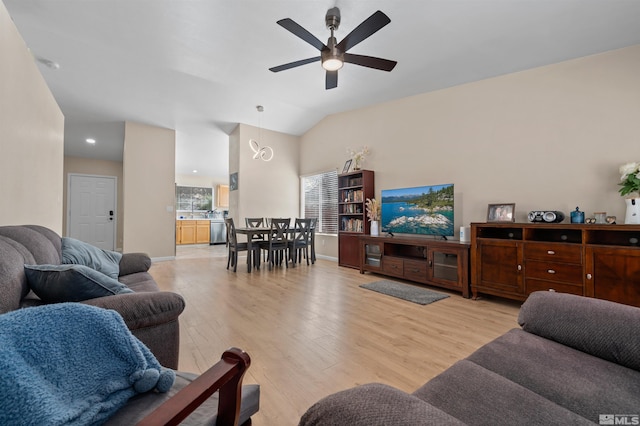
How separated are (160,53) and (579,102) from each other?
515cm

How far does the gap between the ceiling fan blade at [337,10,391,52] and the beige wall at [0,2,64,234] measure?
258 centimetres

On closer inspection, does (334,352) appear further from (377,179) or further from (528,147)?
(377,179)

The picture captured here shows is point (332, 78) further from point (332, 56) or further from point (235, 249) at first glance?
point (235, 249)

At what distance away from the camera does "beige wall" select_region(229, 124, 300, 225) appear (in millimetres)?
6062

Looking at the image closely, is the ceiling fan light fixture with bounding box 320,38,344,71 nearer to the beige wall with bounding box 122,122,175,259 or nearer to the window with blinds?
the window with blinds

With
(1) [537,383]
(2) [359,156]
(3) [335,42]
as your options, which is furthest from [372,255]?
(1) [537,383]

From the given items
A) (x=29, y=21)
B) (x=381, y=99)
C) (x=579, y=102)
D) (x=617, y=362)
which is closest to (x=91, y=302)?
(x=617, y=362)

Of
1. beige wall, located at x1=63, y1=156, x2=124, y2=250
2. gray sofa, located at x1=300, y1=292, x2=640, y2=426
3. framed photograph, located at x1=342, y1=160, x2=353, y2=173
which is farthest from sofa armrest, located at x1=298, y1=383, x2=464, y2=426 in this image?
beige wall, located at x1=63, y1=156, x2=124, y2=250

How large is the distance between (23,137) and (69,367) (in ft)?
9.07

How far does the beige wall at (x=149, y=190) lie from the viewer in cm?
550

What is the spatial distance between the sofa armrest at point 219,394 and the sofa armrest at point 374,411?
0.27 meters

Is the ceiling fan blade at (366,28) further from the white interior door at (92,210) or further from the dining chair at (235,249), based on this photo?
the white interior door at (92,210)

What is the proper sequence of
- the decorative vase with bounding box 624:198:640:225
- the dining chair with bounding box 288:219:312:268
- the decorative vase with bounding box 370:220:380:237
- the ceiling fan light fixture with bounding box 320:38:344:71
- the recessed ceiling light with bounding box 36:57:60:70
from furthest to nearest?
the dining chair with bounding box 288:219:312:268
the decorative vase with bounding box 370:220:380:237
the recessed ceiling light with bounding box 36:57:60:70
the ceiling fan light fixture with bounding box 320:38:344:71
the decorative vase with bounding box 624:198:640:225

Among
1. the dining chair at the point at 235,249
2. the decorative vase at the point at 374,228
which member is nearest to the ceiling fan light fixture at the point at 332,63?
the decorative vase at the point at 374,228
